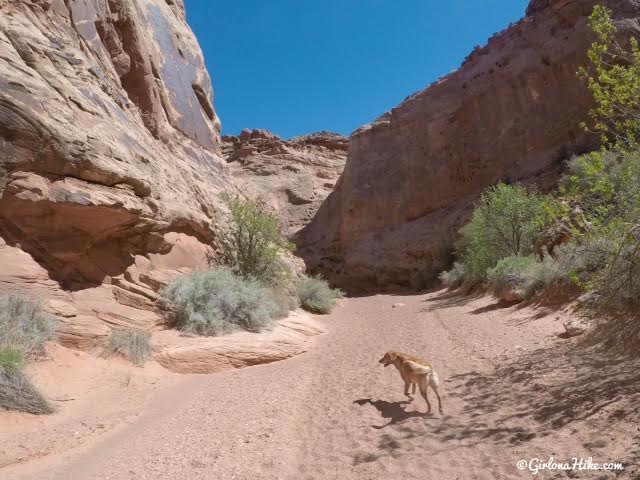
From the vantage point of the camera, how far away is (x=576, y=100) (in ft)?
93.2

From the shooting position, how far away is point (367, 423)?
17.0ft

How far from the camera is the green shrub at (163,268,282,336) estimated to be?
378 inches

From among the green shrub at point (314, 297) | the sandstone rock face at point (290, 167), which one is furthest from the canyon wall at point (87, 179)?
the sandstone rock face at point (290, 167)

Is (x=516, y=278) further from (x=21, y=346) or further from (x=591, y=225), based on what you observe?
(x=21, y=346)

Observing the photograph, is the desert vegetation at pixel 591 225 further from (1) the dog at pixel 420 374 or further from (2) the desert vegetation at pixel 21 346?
(2) the desert vegetation at pixel 21 346

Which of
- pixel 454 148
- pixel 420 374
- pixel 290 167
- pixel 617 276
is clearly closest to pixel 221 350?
A: pixel 420 374

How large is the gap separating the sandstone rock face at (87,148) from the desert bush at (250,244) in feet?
2.64

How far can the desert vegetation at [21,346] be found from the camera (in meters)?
5.19

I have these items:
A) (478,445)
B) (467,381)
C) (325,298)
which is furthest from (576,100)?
(478,445)

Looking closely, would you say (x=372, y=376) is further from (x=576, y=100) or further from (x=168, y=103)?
(x=576, y=100)

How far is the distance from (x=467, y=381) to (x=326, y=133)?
162ft

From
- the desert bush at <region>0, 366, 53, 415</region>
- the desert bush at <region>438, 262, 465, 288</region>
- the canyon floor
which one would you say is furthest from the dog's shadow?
the desert bush at <region>438, 262, 465, 288</region>

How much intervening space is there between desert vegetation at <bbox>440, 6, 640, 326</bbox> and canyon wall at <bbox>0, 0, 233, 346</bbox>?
27.1 feet

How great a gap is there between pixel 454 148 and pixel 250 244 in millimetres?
24368
